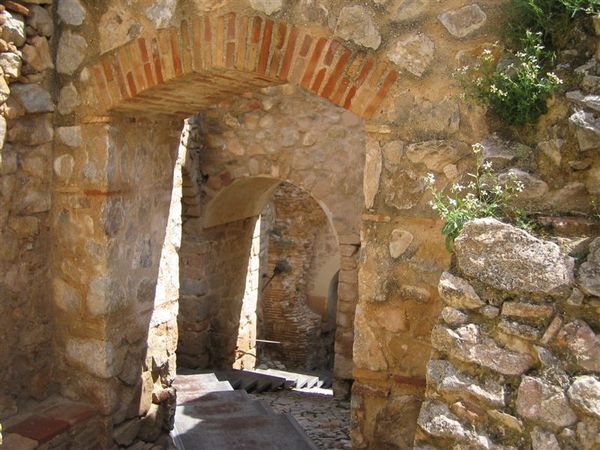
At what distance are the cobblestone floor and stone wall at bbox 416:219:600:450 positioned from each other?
346 cm

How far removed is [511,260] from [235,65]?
160cm

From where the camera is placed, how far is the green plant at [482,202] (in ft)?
7.48

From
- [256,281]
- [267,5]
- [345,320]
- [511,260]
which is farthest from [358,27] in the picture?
[256,281]

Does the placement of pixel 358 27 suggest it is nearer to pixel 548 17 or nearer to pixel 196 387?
pixel 548 17

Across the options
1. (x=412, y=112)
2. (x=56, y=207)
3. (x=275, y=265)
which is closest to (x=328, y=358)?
(x=275, y=265)

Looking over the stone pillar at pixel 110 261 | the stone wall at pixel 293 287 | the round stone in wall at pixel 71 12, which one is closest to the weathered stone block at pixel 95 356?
the stone pillar at pixel 110 261

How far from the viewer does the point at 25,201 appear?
3.39 meters

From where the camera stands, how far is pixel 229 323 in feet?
26.3

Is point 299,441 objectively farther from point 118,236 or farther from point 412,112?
point 412,112

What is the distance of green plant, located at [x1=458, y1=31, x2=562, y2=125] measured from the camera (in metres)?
2.40

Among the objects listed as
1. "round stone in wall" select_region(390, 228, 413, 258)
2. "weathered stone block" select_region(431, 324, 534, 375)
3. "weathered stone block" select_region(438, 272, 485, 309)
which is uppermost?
"round stone in wall" select_region(390, 228, 413, 258)

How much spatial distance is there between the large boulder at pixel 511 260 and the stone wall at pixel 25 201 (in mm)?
2291

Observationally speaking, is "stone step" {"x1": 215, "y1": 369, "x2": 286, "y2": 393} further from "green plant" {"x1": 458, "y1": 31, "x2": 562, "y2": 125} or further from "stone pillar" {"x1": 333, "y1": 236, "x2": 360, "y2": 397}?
"green plant" {"x1": 458, "y1": 31, "x2": 562, "y2": 125}

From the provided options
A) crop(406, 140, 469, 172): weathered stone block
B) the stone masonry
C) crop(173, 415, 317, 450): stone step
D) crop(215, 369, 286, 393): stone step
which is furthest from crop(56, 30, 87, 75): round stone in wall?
crop(215, 369, 286, 393): stone step
